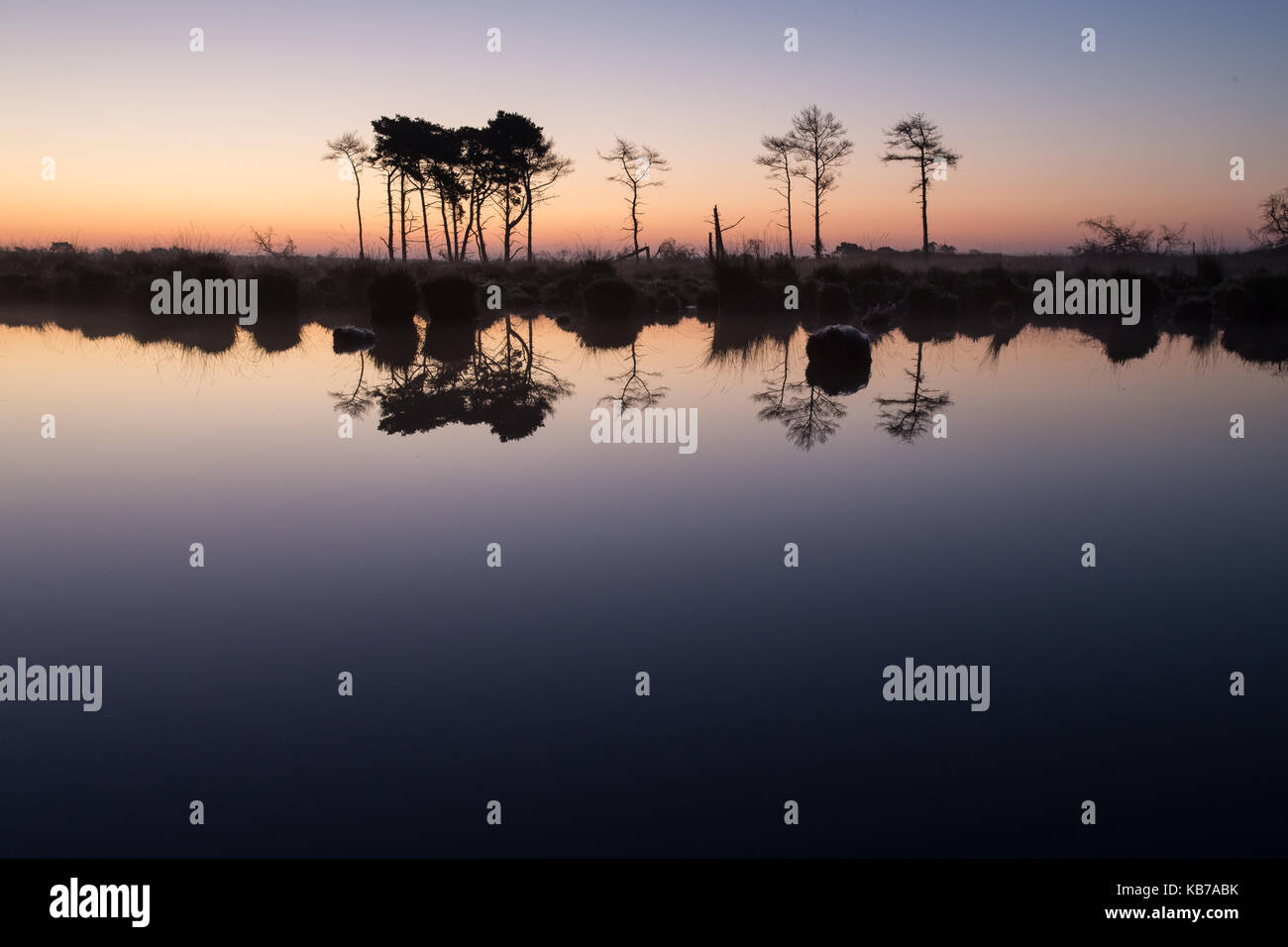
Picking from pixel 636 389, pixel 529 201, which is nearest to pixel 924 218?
pixel 529 201

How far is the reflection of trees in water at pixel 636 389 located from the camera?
9938mm

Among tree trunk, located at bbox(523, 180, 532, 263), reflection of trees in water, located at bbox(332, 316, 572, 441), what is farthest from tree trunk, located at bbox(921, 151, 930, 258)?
reflection of trees in water, located at bbox(332, 316, 572, 441)

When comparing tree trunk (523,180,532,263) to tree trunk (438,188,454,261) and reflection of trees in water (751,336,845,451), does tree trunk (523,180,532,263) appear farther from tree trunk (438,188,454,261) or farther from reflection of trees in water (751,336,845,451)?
reflection of trees in water (751,336,845,451)

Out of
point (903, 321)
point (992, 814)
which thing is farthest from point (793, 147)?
point (992, 814)

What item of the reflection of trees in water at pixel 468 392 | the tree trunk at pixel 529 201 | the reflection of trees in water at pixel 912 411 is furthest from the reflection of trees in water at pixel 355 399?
the tree trunk at pixel 529 201

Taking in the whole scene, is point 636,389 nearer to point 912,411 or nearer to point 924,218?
point 912,411

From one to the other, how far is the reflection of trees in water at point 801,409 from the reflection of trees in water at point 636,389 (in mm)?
1133

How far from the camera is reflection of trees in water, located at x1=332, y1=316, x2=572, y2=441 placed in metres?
8.66

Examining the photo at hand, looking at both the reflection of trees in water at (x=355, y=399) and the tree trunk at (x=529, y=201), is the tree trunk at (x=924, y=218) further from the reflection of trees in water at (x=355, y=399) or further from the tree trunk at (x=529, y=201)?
the reflection of trees in water at (x=355, y=399)

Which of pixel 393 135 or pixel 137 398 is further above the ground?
pixel 393 135
